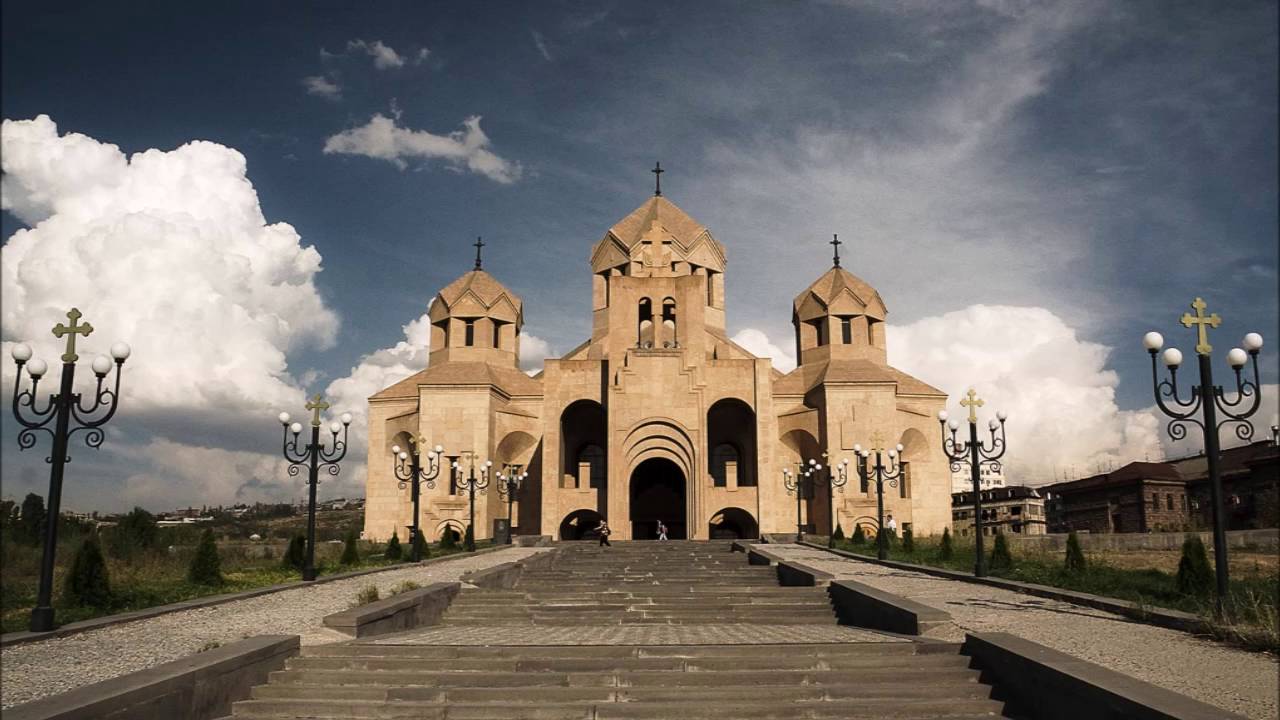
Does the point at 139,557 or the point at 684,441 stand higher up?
the point at 684,441

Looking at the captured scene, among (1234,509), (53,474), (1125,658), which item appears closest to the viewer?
(1125,658)

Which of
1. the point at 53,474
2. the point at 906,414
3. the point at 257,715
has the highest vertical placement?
the point at 906,414

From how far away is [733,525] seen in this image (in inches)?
1372

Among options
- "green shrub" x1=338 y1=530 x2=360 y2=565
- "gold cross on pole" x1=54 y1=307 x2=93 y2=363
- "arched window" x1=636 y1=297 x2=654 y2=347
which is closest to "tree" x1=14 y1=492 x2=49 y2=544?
"green shrub" x1=338 y1=530 x2=360 y2=565

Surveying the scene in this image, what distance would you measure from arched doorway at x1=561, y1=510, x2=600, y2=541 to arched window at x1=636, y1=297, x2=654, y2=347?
252 inches

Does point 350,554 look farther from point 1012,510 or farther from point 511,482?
point 1012,510

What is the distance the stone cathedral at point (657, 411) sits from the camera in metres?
31.0

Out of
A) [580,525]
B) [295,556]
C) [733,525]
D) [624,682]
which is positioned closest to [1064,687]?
[624,682]

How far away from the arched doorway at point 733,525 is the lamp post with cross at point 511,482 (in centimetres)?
685

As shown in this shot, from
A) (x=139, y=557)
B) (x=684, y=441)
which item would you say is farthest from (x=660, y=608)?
(x=684, y=441)

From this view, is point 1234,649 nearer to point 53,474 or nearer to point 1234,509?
point 53,474

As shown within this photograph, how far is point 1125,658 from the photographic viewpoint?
22.8 ft

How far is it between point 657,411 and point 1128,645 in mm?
23661

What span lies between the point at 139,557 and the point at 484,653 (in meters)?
13.7
